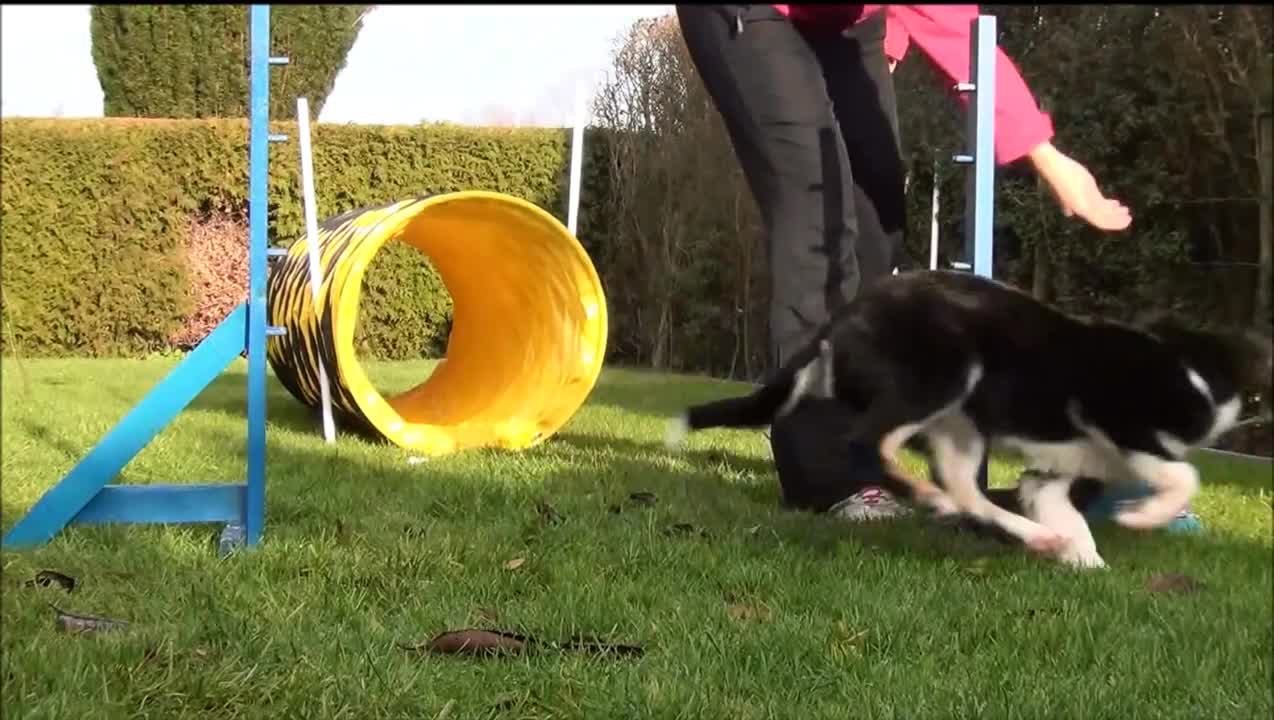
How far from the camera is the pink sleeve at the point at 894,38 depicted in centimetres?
96

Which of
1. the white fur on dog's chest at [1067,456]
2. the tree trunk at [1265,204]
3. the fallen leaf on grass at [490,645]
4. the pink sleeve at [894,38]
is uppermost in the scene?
the pink sleeve at [894,38]

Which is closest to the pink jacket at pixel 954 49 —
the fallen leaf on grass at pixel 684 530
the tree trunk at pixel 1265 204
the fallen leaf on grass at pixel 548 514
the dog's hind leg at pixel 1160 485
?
the tree trunk at pixel 1265 204

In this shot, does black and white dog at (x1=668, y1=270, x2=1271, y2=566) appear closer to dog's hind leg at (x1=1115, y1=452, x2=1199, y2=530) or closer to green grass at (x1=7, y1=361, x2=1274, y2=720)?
dog's hind leg at (x1=1115, y1=452, x2=1199, y2=530)

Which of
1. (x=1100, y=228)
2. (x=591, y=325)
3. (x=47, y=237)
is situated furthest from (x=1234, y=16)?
(x=591, y=325)

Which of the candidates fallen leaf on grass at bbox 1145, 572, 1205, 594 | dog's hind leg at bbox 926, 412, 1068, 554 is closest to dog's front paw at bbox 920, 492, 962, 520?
dog's hind leg at bbox 926, 412, 1068, 554

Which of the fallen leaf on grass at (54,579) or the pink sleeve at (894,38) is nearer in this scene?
the pink sleeve at (894,38)

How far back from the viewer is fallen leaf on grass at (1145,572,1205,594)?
7.00 ft

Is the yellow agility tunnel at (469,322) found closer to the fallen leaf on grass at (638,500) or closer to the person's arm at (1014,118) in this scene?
the fallen leaf on grass at (638,500)

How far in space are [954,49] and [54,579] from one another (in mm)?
1514

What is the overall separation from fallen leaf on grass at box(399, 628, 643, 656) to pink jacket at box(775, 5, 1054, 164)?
0.82 metres

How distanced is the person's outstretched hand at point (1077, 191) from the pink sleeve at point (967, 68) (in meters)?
0.02

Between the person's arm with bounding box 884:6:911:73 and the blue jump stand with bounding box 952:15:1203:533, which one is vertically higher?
the person's arm with bounding box 884:6:911:73

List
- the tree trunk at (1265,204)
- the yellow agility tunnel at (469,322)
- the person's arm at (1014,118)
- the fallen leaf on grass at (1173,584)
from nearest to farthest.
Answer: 1. the tree trunk at (1265,204)
2. the person's arm at (1014,118)
3. the fallen leaf on grass at (1173,584)
4. the yellow agility tunnel at (469,322)

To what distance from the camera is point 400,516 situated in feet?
8.36
